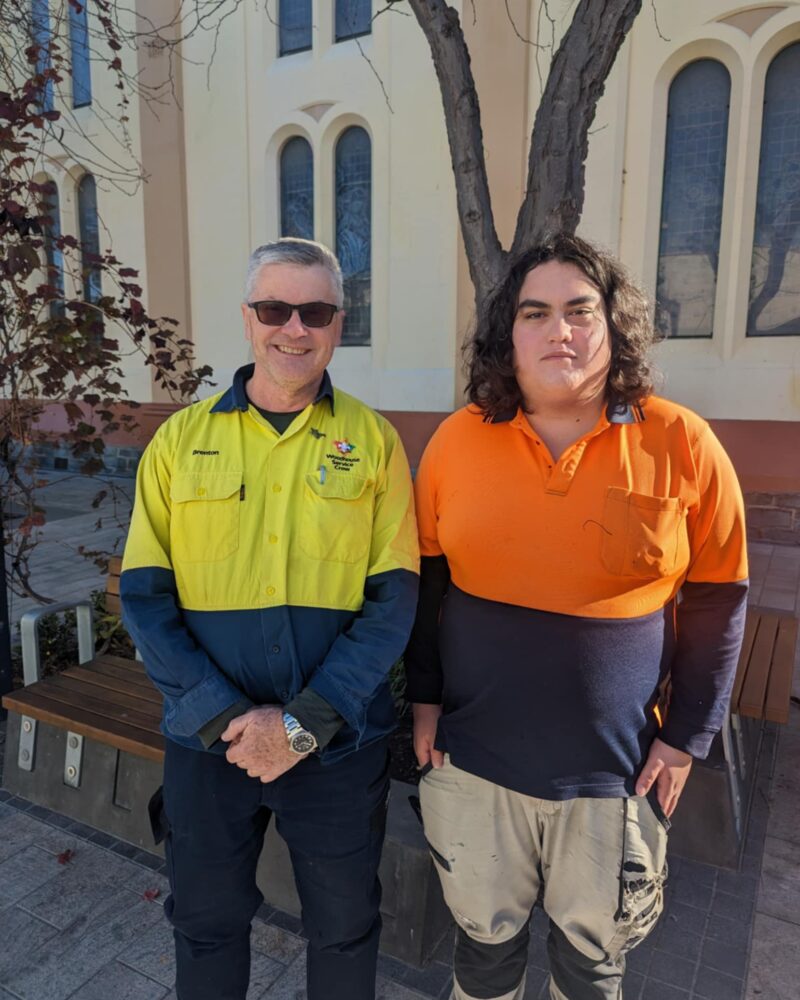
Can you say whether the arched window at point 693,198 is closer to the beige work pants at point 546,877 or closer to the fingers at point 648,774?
the fingers at point 648,774

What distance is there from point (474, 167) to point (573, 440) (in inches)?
78.9

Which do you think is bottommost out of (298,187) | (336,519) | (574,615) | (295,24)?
(574,615)

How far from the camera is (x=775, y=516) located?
706 centimetres

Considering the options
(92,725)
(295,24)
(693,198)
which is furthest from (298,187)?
(92,725)

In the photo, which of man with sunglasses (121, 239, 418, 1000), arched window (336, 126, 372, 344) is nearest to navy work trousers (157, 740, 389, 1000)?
man with sunglasses (121, 239, 418, 1000)

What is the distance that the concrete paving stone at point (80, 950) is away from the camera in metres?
2.18

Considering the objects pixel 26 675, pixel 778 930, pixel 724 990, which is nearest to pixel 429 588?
pixel 724 990

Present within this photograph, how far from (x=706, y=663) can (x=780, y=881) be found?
1644mm

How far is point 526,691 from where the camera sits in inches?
62.9

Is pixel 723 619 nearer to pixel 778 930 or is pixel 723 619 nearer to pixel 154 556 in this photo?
pixel 154 556

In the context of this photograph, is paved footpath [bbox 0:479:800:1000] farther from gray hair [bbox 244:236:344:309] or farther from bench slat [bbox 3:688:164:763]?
gray hair [bbox 244:236:344:309]

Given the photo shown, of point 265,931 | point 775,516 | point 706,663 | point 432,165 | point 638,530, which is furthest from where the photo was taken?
point 432,165

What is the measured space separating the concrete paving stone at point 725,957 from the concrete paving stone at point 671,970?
2.5 inches

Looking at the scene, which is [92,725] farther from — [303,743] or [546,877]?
[546,877]
